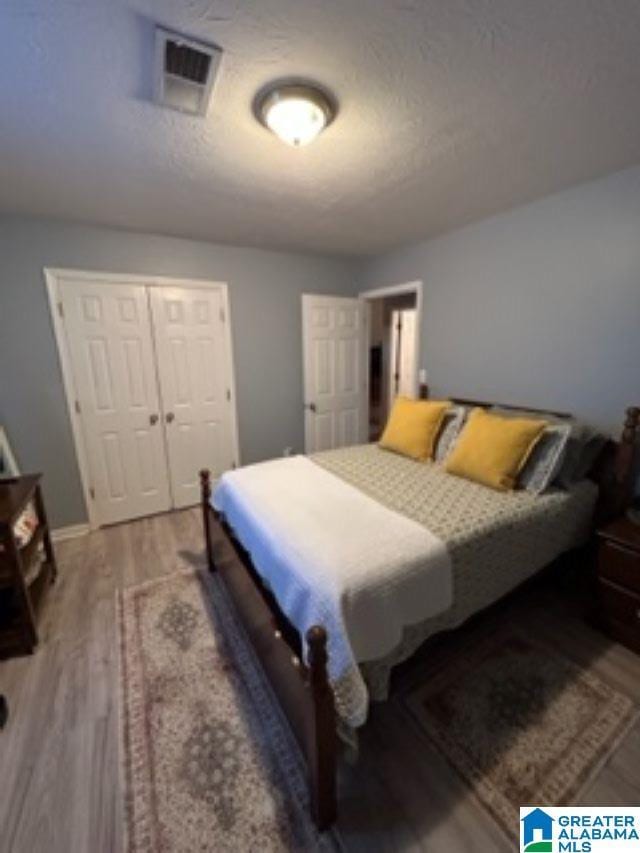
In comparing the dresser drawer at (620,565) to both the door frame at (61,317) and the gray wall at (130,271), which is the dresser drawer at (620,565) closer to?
the gray wall at (130,271)

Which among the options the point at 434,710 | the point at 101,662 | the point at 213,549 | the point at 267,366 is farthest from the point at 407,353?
the point at 101,662

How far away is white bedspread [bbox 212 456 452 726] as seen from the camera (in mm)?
1261

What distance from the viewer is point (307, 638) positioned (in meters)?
1.07

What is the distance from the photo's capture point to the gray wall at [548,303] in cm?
206

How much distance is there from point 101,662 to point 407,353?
462 centimetres

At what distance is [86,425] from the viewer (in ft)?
9.70

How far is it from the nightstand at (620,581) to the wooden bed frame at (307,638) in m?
0.36

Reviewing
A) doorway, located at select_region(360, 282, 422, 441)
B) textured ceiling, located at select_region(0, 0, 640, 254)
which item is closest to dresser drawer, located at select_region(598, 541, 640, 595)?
textured ceiling, located at select_region(0, 0, 640, 254)

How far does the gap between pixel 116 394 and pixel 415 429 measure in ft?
8.06

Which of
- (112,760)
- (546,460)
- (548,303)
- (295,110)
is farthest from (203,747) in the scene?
(548,303)

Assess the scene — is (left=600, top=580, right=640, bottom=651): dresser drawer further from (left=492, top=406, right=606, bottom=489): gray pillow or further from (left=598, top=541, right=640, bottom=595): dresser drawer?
(left=492, top=406, right=606, bottom=489): gray pillow

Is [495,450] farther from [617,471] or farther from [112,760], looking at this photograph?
[112,760]

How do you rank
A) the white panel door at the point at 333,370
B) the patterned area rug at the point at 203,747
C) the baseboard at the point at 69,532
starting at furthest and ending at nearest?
the white panel door at the point at 333,370
the baseboard at the point at 69,532
the patterned area rug at the point at 203,747

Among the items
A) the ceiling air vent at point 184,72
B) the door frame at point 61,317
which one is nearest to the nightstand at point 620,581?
the ceiling air vent at point 184,72
